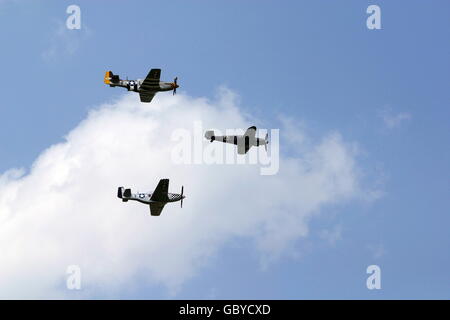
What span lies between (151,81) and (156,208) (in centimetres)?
1828

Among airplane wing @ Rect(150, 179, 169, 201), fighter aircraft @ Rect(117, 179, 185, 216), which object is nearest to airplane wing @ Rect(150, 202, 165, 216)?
fighter aircraft @ Rect(117, 179, 185, 216)

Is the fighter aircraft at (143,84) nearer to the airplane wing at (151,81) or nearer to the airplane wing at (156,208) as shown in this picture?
the airplane wing at (151,81)

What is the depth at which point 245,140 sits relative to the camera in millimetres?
108125

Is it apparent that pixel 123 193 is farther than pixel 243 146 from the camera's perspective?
No

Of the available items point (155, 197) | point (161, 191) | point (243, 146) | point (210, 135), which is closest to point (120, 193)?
point (155, 197)

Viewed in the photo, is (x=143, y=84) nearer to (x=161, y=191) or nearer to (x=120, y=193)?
(x=120, y=193)

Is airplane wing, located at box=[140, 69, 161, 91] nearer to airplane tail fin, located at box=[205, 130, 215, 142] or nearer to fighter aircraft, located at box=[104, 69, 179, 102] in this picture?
fighter aircraft, located at box=[104, 69, 179, 102]

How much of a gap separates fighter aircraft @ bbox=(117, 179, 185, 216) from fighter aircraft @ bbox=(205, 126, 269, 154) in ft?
55.8

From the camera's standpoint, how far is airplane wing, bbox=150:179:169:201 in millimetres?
89500

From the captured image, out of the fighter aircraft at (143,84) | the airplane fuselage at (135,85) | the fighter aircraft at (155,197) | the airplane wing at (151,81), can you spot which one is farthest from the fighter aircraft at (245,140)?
the fighter aircraft at (155,197)

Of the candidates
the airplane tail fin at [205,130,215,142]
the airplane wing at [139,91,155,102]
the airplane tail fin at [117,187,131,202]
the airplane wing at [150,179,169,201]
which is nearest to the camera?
the airplane wing at [150,179,169,201]

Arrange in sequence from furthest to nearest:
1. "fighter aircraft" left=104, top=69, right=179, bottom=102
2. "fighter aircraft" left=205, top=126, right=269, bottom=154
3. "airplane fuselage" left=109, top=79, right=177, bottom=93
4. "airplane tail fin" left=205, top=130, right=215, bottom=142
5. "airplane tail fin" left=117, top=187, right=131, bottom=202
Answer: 1. "airplane tail fin" left=205, top=130, right=215, bottom=142
2. "fighter aircraft" left=205, top=126, right=269, bottom=154
3. "airplane fuselage" left=109, top=79, right=177, bottom=93
4. "fighter aircraft" left=104, top=69, right=179, bottom=102
5. "airplane tail fin" left=117, top=187, right=131, bottom=202
